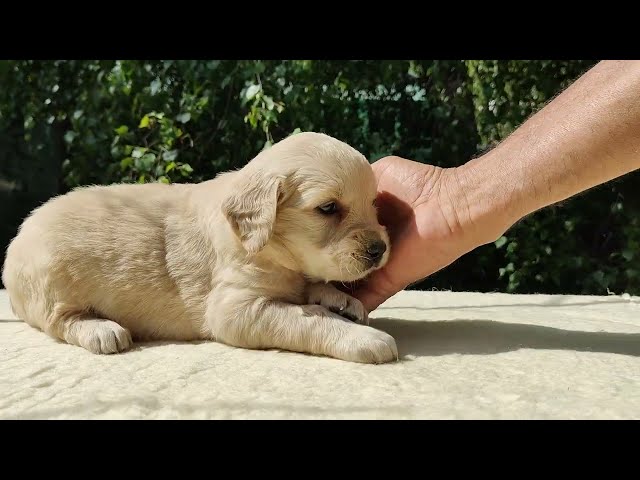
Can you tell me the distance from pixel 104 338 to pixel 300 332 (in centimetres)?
85

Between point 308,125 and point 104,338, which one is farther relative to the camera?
point 308,125

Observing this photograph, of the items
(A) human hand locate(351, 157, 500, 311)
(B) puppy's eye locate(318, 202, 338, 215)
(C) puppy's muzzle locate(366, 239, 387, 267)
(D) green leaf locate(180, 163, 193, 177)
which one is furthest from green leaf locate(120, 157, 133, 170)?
(C) puppy's muzzle locate(366, 239, 387, 267)

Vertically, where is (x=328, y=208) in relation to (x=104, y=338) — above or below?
above

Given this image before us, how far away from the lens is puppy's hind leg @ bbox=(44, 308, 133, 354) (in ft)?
9.84

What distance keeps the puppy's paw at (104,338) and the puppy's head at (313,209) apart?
0.68m

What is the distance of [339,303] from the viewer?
313cm

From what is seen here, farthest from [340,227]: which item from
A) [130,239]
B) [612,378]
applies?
[612,378]

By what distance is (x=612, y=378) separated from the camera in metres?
2.50

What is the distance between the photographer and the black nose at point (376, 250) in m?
2.97

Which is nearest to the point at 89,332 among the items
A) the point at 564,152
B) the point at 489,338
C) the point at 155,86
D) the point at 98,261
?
the point at 98,261

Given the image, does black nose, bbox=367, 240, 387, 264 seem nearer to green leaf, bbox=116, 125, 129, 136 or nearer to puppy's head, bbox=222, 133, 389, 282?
puppy's head, bbox=222, 133, 389, 282

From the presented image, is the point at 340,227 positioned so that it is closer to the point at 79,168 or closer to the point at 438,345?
the point at 438,345

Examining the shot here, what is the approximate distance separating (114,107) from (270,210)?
15.5 ft

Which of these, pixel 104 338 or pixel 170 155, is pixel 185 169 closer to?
pixel 170 155
